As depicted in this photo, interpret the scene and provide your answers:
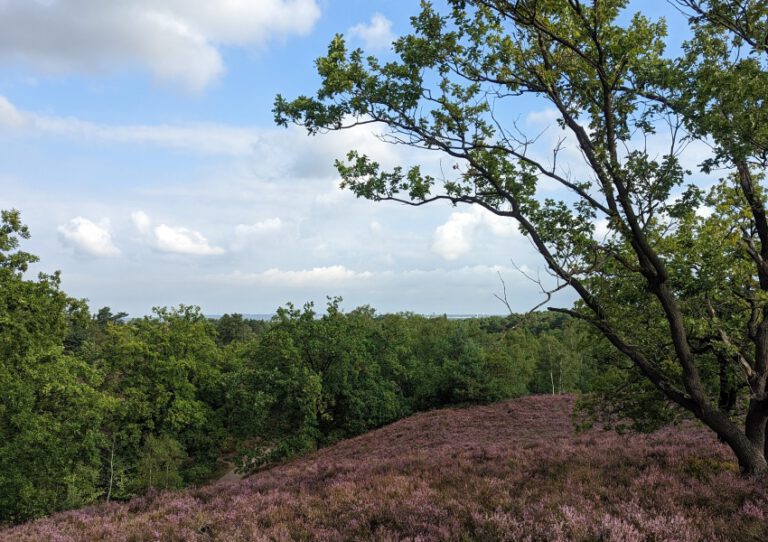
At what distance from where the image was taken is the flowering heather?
5.68 meters

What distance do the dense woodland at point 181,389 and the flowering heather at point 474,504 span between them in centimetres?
264

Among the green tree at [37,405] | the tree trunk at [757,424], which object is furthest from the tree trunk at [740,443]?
the green tree at [37,405]

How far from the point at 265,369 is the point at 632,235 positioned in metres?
26.4

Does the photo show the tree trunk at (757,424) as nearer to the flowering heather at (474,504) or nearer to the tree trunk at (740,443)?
the tree trunk at (740,443)

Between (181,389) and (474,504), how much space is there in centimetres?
2907

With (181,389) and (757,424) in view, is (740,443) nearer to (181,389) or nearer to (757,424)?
(757,424)

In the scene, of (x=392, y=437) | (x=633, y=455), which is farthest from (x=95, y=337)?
(x=633, y=455)

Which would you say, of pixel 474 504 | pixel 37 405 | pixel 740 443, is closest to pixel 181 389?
pixel 37 405

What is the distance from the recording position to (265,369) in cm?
3008

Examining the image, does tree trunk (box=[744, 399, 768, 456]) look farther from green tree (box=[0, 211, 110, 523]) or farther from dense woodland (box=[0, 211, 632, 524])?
green tree (box=[0, 211, 110, 523])

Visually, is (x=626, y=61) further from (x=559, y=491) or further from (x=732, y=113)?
(x=559, y=491)

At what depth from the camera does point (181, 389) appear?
31.1 meters

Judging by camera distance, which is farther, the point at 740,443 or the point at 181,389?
the point at 181,389

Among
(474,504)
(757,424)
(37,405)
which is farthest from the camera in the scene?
(37,405)
